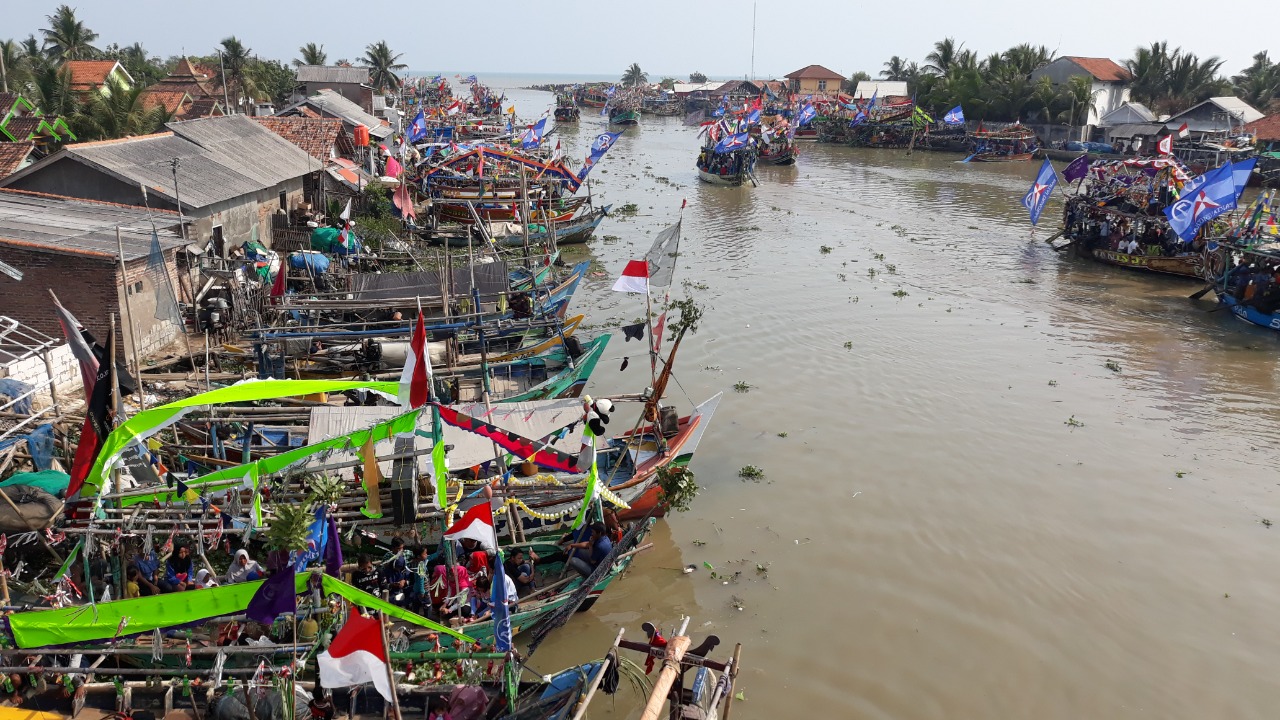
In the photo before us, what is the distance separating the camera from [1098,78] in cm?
5753

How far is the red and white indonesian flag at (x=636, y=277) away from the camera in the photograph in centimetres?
1239

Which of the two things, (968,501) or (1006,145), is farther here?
(1006,145)

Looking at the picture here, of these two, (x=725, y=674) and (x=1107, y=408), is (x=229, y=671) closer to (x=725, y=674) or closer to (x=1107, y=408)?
(x=725, y=674)

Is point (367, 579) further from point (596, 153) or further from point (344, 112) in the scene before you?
point (344, 112)

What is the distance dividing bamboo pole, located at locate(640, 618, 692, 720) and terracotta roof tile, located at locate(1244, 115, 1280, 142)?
5297 centimetres

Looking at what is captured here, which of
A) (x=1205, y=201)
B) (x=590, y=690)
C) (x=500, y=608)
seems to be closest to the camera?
(x=590, y=690)

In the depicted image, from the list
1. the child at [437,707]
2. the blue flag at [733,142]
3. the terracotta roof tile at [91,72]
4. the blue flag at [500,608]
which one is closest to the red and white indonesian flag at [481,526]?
the blue flag at [500,608]

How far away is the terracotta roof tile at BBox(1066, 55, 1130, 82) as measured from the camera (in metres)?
58.1

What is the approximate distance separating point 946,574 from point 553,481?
541 cm

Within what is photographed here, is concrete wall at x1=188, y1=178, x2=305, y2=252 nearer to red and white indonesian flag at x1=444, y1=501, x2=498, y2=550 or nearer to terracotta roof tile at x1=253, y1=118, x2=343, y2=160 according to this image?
terracotta roof tile at x1=253, y1=118, x2=343, y2=160

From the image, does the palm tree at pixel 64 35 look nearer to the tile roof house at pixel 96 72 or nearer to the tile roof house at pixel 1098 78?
the tile roof house at pixel 96 72

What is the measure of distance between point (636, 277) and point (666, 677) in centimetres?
717

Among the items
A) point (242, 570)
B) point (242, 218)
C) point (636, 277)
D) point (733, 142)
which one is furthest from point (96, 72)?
point (242, 570)

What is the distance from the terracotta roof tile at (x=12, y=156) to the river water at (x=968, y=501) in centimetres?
1448
